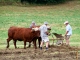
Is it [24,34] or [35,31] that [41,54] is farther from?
[24,34]

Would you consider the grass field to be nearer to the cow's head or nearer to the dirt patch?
the cow's head

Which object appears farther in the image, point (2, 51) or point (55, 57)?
point (2, 51)

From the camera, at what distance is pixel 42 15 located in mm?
50000

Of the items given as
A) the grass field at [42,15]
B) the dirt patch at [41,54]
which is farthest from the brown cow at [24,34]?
the grass field at [42,15]

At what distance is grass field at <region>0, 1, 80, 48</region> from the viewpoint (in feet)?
135

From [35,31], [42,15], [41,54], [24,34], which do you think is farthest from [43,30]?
[42,15]

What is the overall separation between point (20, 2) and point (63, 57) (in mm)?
41186

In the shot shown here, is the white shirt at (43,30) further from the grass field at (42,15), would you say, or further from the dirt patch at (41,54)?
the grass field at (42,15)

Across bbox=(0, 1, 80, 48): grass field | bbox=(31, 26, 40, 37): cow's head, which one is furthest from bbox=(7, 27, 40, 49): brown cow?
bbox=(0, 1, 80, 48): grass field

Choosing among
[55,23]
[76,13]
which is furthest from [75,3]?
[55,23]

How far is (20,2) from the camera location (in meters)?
58.7

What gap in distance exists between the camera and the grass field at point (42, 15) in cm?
4123

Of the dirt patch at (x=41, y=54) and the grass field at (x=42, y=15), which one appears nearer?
the dirt patch at (x=41, y=54)

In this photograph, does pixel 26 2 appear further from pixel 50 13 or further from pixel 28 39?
pixel 28 39
